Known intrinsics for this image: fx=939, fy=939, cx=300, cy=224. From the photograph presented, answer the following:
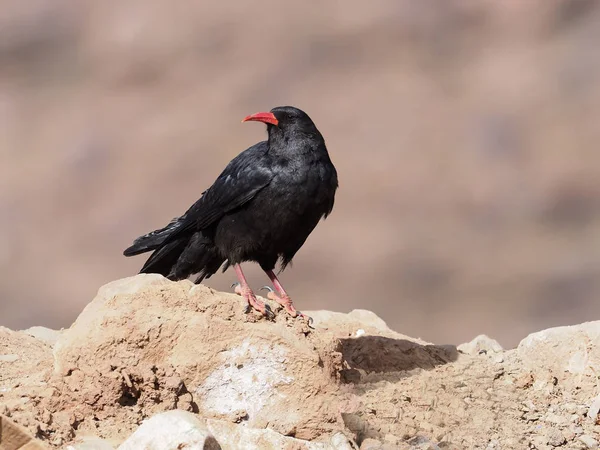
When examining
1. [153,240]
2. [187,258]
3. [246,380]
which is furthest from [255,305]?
[153,240]

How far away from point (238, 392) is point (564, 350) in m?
2.63

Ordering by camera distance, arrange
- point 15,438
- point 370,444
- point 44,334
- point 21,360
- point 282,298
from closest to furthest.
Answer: point 15,438, point 370,444, point 21,360, point 282,298, point 44,334

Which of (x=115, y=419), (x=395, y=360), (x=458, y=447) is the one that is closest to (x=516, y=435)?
(x=458, y=447)

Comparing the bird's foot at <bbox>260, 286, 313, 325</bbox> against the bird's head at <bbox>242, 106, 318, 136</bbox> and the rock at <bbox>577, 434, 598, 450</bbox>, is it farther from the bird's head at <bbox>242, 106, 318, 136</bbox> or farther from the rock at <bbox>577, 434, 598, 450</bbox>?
the rock at <bbox>577, 434, 598, 450</bbox>

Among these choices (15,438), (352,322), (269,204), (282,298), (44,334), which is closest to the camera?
(15,438)

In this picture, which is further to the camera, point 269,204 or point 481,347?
point 481,347

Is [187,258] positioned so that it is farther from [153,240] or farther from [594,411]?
[594,411]

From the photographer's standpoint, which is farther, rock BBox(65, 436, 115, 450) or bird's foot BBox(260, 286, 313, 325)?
bird's foot BBox(260, 286, 313, 325)

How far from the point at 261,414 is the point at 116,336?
0.93 m

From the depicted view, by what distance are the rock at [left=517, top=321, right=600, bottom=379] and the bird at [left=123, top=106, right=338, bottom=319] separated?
1.79 metres

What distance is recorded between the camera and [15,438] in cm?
418

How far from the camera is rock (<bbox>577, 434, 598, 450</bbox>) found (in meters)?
5.50

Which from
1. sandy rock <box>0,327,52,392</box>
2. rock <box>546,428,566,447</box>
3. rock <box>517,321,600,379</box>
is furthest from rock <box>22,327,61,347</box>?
rock <box>546,428,566,447</box>

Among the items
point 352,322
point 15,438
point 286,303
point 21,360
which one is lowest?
point 15,438
